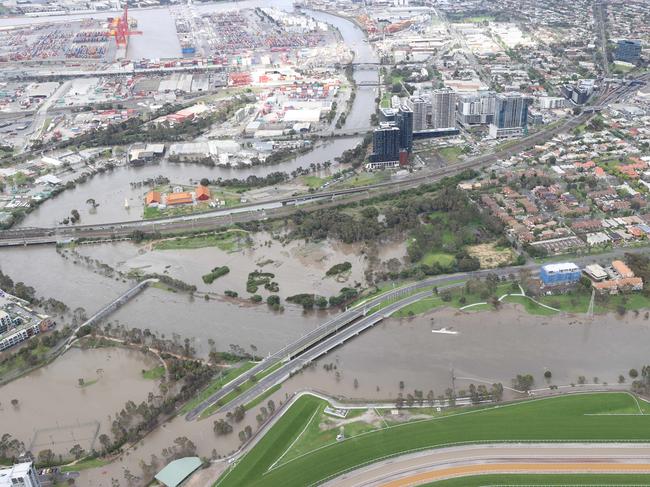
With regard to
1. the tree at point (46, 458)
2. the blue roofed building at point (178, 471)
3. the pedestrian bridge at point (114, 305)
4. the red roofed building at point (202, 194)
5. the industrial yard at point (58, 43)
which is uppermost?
the industrial yard at point (58, 43)

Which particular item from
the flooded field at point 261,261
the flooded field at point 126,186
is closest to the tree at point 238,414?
the flooded field at point 261,261

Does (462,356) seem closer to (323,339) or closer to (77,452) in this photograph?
(323,339)

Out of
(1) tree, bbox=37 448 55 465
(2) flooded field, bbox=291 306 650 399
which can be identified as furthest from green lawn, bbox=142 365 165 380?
(2) flooded field, bbox=291 306 650 399

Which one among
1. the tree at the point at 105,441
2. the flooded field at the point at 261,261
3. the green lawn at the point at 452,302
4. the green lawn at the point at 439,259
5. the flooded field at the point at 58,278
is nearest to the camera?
the tree at the point at 105,441

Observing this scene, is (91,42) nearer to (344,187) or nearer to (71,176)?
(71,176)

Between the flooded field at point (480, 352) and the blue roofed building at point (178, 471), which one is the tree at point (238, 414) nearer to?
the blue roofed building at point (178, 471)

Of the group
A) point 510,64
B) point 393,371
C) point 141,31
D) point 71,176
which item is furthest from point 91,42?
point 393,371
